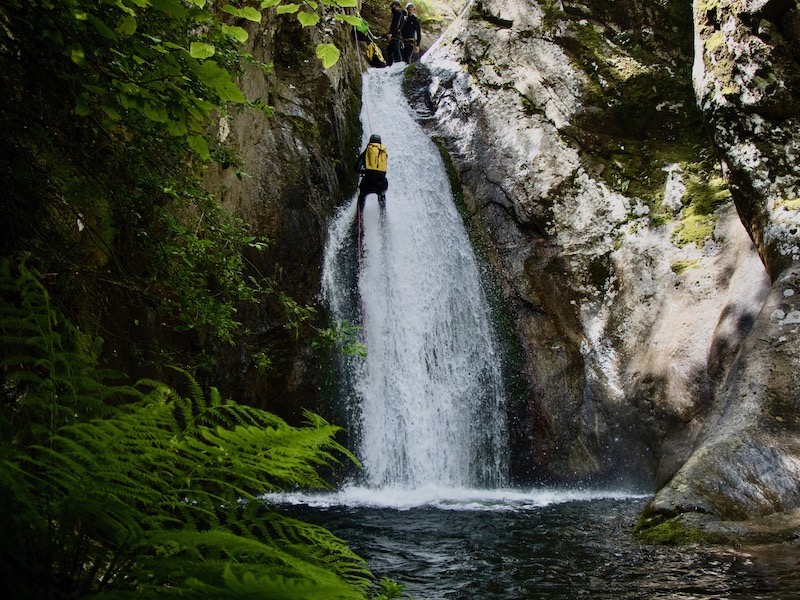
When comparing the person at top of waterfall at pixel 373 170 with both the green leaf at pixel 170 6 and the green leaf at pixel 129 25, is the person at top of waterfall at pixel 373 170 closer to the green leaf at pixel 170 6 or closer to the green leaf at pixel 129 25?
the green leaf at pixel 129 25

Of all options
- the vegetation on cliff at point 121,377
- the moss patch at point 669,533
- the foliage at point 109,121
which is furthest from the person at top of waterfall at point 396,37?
the moss patch at point 669,533

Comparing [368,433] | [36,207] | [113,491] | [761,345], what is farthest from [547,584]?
[368,433]

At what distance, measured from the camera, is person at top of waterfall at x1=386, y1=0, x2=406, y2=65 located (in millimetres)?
18703

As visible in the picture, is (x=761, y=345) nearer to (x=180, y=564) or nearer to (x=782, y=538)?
(x=782, y=538)

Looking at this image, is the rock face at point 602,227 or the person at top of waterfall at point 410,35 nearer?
the rock face at point 602,227

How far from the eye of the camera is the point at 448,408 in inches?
417

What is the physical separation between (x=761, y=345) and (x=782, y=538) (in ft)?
10.0

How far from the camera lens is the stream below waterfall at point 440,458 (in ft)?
15.1

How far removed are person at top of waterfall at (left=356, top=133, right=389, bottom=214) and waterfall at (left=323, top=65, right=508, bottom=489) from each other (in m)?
0.47

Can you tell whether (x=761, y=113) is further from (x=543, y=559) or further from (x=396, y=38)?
(x=396, y=38)

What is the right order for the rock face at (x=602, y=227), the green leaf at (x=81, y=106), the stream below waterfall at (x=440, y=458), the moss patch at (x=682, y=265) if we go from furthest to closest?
1. the moss patch at (x=682, y=265)
2. the rock face at (x=602, y=227)
3. the stream below waterfall at (x=440, y=458)
4. the green leaf at (x=81, y=106)

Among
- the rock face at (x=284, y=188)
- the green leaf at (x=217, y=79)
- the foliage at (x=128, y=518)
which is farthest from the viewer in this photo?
the rock face at (x=284, y=188)

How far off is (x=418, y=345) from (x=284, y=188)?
3838mm

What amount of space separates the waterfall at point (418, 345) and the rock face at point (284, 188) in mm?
702
